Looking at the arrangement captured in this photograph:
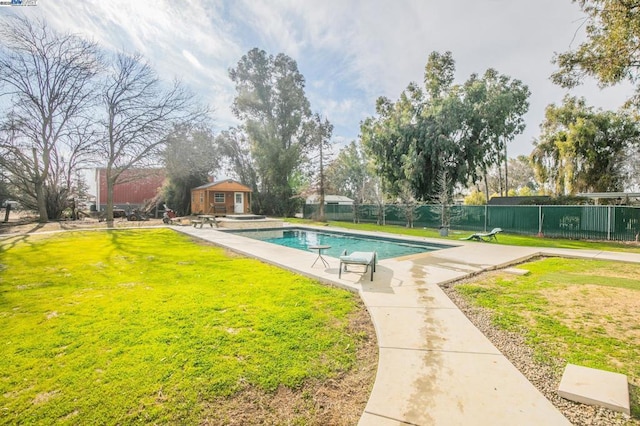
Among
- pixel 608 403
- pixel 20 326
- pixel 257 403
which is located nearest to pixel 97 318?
pixel 20 326

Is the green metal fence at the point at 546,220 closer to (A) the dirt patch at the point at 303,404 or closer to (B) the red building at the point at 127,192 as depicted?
(A) the dirt patch at the point at 303,404

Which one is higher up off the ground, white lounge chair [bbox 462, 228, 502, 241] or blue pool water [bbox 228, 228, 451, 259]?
white lounge chair [bbox 462, 228, 502, 241]

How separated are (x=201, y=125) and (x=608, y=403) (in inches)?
880

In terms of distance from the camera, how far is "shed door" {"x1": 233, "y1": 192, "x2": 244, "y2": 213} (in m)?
25.8

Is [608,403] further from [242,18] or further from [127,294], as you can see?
[242,18]

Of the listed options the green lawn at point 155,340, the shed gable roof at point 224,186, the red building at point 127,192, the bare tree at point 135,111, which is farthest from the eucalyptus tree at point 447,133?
the red building at point 127,192

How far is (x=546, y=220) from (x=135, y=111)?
23475 millimetres

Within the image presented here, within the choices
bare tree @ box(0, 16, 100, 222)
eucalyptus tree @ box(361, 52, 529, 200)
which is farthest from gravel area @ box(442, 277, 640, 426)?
bare tree @ box(0, 16, 100, 222)

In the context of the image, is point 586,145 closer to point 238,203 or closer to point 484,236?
point 484,236

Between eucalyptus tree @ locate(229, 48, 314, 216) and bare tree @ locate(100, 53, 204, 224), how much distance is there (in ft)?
33.8

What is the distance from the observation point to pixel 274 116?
98.6ft

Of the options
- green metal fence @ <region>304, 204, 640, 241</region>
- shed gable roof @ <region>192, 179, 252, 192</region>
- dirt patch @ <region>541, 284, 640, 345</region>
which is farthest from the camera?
shed gable roof @ <region>192, 179, 252, 192</region>

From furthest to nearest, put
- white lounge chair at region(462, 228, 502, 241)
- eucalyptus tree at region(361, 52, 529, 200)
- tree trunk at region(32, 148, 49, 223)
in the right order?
eucalyptus tree at region(361, 52, 529, 200) → tree trunk at region(32, 148, 49, 223) → white lounge chair at region(462, 228, 502, 241)

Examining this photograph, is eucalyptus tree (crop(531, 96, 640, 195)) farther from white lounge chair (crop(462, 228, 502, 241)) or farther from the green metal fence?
white lounge chair (crop(462, 228, 502, 241))
